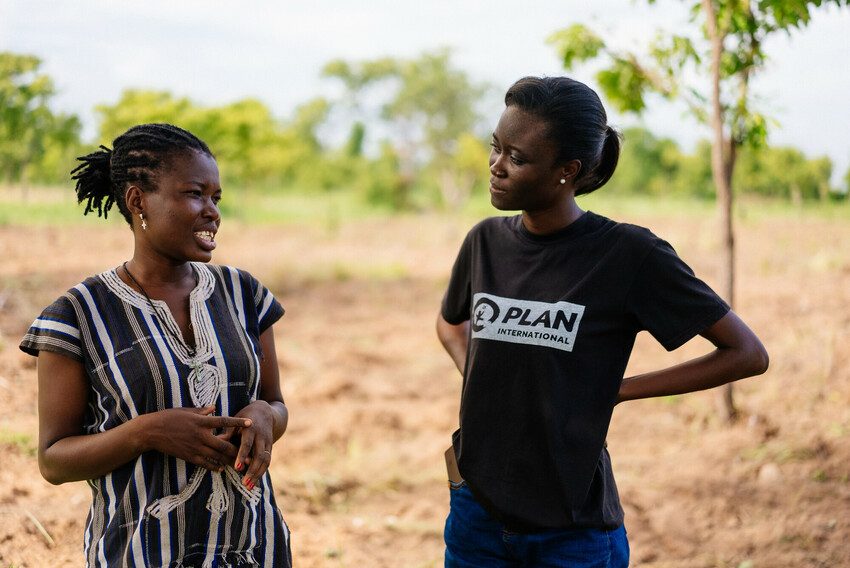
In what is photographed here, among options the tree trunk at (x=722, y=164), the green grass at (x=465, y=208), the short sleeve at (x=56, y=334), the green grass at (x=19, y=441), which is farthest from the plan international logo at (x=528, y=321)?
the green grass at (x=465, y=208)

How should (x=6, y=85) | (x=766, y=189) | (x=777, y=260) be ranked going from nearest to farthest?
(x=6, y=85) < (x=777, y=260) < (x=766, y=189)

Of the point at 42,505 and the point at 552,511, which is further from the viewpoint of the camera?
the point at 42,505

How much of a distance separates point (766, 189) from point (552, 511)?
89.6 feet

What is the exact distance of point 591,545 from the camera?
191 centimetres

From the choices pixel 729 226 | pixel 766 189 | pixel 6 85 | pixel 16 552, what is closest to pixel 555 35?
pixel 729 226

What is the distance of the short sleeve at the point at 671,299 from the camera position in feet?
6.03

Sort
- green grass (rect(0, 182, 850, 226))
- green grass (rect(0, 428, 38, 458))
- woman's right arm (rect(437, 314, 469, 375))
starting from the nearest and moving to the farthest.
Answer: woman's right arm (rect(437, 314, 469, 375)), green grass (rect(0, 428, 38, 458)), green grass (rect(0, 182, 850, 226))

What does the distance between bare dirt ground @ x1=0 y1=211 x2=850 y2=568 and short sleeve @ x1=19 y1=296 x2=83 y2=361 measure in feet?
4.83

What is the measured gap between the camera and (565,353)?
1875 millimetres

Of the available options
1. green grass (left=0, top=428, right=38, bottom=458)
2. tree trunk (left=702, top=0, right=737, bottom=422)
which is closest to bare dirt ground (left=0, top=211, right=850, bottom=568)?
green grass (left=0, top=428, right=38, bottom=458)

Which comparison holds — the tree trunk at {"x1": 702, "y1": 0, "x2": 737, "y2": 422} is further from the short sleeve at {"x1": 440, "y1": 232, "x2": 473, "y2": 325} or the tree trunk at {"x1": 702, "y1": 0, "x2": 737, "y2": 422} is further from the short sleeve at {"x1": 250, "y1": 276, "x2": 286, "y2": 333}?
the short sleeve at {"x1": 250, "y1": 276, "x2": 286, "y2": 333}

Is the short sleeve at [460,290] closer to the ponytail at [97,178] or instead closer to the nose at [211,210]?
the nose at [211,210]

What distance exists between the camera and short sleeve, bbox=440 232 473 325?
2221 millimetres

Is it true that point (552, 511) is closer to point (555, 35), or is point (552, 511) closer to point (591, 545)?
point (591, 545)
